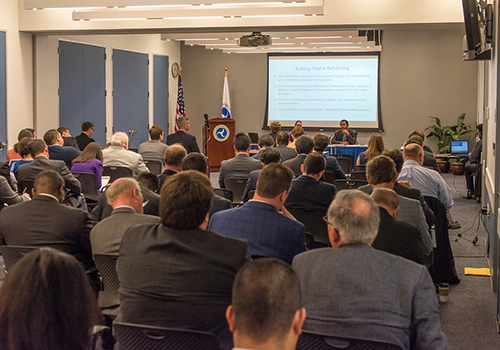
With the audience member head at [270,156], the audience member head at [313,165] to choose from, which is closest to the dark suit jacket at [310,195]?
the audience member head at [313,165]

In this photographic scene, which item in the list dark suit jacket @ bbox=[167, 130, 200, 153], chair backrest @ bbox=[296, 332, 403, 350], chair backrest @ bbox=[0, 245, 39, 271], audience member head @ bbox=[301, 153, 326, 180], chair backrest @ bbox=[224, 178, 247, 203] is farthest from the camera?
dark suit jacket @ bbox=[167, 130, 200, 153]

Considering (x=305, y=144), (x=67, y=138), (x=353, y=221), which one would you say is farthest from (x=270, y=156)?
(x=67, y=138)

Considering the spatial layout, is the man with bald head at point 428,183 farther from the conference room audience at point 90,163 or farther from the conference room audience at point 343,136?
the conference room audience at point 343,136

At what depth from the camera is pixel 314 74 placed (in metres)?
16.9

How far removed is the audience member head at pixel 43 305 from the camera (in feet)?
5.19

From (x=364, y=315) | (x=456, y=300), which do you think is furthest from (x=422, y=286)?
(x=456, y=300)

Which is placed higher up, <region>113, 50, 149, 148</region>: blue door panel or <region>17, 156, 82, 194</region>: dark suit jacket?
<region>113, 50, 149, 148</region>: blue door panel

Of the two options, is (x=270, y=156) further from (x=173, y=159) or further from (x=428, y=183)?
(x=428, y=183)

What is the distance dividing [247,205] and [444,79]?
45.7 feet

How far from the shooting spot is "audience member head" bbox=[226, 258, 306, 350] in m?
1.56

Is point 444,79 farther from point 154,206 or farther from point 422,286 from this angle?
point 422,286

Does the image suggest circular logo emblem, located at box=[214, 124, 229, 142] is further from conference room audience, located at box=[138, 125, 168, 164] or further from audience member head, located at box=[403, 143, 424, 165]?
audience member head, located at box=[403, 143, 424, 165]

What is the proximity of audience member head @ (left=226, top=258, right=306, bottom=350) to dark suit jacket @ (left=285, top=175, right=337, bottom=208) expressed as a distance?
3.82m

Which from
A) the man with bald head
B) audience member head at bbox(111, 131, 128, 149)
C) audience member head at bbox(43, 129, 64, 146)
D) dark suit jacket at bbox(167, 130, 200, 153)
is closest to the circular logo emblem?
dark suit jacket at bbox(167, 130, 200, 153)
